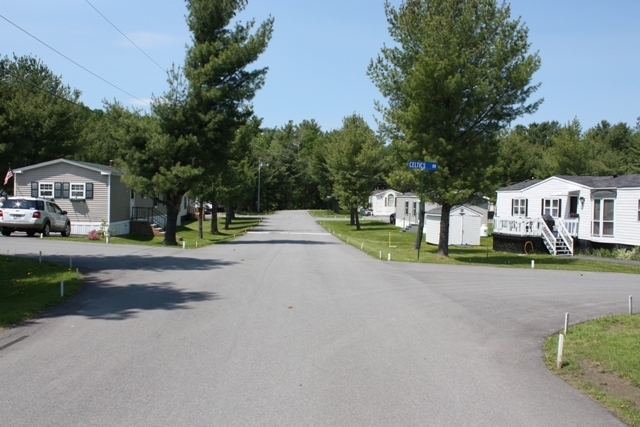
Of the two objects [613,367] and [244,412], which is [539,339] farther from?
[244,412]

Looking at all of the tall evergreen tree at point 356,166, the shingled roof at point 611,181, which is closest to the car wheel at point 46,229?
the shingled roof at point 611,181

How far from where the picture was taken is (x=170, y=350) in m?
8.73

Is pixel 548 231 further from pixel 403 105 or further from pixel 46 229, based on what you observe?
pixel 46 229

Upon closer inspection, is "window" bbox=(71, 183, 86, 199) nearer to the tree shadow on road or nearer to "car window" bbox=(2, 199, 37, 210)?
"car window" bbox=(2, 199, 37, 210)

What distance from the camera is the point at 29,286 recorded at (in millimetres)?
14383

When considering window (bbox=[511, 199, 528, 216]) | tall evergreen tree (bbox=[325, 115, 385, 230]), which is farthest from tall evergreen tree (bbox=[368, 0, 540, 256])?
tall evergreen tree (bbox=[325, 115, 385, 230])

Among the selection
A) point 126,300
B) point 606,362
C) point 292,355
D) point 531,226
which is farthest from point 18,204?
point 606,362

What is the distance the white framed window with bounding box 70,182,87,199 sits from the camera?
38.0 meters

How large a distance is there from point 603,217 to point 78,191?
98.9ft

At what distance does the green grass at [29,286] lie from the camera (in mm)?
11414

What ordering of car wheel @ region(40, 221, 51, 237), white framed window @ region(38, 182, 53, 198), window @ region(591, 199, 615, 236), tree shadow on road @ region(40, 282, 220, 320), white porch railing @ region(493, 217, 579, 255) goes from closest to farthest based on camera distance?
tree shadow on road @ region(40, 282, 220, 320) → car wheel @ region(40, 221, 51, 237) → window @ region(591, 199, 615, 236) → white porch railing @ region(493, 217, 579, 255) → white framed window @ region(38, 182, 53, 198)

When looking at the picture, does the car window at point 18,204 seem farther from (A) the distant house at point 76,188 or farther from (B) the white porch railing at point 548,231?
(B) the white porch railing at point 548,231

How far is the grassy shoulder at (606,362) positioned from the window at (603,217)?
79.9 feet

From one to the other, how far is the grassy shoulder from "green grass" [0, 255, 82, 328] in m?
8.62
